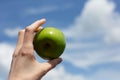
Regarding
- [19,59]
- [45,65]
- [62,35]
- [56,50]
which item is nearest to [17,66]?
[19,59]

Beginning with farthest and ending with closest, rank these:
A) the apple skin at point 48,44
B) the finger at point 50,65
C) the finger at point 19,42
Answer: the apple skin at point 48,44, the finger at point 19,42, the finger at point 50,65

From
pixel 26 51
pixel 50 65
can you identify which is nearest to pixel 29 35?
pixel 26 51

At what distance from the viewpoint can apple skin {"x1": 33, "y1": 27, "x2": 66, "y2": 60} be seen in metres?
6.71

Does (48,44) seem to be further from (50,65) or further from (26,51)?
(26,51)

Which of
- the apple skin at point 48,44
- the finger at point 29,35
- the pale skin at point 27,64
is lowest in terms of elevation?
the pale skin at point 27,64

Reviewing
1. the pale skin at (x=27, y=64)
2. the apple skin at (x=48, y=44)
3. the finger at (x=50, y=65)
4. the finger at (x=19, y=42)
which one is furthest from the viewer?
the apple skin at (x=48, y=44)

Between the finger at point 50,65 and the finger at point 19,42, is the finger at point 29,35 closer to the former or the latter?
the finger at point 19,42

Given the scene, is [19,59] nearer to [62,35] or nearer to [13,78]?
[13,78]

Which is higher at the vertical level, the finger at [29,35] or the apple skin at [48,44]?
the apple skin at [48,44]

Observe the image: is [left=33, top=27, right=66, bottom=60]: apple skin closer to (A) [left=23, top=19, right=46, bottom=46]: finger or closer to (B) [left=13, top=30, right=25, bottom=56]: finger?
(B) [left=13, top=30, right=25, bottom=56]: finger

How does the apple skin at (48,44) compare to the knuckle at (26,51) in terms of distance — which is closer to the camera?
the knuckle at (26,51)

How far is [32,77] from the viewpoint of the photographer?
5.09 meters

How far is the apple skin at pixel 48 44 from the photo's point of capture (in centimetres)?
671

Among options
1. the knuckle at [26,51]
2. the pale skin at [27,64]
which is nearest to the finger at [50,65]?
the pale skin at [27,64]
